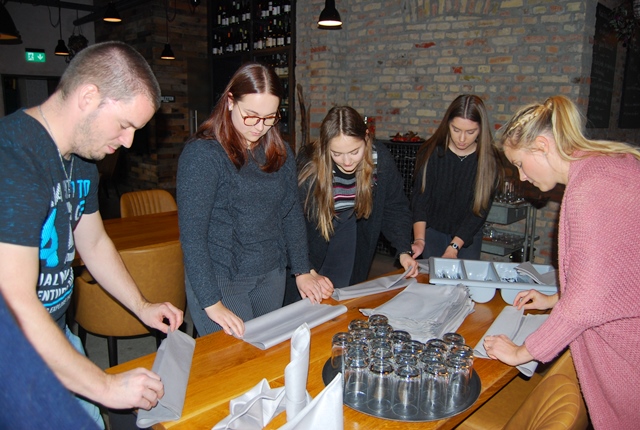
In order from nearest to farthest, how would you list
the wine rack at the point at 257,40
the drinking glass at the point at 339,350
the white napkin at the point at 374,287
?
the drinking glass at the point at 339,350 → the white napkin at the point at 374,287 → the wine rack at the point at 257,40

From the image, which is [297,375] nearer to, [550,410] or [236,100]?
[550,410]

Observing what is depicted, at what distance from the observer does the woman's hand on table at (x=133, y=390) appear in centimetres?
108

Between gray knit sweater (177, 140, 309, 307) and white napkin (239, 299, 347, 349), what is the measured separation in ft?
0.54

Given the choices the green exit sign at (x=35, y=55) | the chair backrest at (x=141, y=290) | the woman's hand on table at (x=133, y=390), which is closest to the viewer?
the woman's hand on table at (x=133, y=390)

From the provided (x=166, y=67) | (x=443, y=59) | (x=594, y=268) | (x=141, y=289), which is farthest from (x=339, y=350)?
(x=166, y=67)

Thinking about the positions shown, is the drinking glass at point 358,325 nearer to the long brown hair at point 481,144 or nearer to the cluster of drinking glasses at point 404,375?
the cluster of drinking glasses at point 404,375

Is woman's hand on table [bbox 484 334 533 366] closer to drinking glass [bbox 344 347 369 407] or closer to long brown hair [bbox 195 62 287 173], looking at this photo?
drinking glass [bbox 344 347 369 407]

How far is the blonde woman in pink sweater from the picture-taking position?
1.17 metres

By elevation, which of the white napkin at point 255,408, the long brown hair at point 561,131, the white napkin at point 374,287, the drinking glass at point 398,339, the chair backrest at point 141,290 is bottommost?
the chair backrest at point 141,290

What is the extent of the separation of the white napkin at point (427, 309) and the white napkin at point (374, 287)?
0.29 feet

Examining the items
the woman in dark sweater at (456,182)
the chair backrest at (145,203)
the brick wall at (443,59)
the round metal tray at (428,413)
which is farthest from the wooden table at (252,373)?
the brick wall at (443,59)

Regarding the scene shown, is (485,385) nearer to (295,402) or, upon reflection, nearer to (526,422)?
(526,422)

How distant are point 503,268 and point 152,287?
1743 millimetres

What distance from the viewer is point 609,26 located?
440 centimetres
